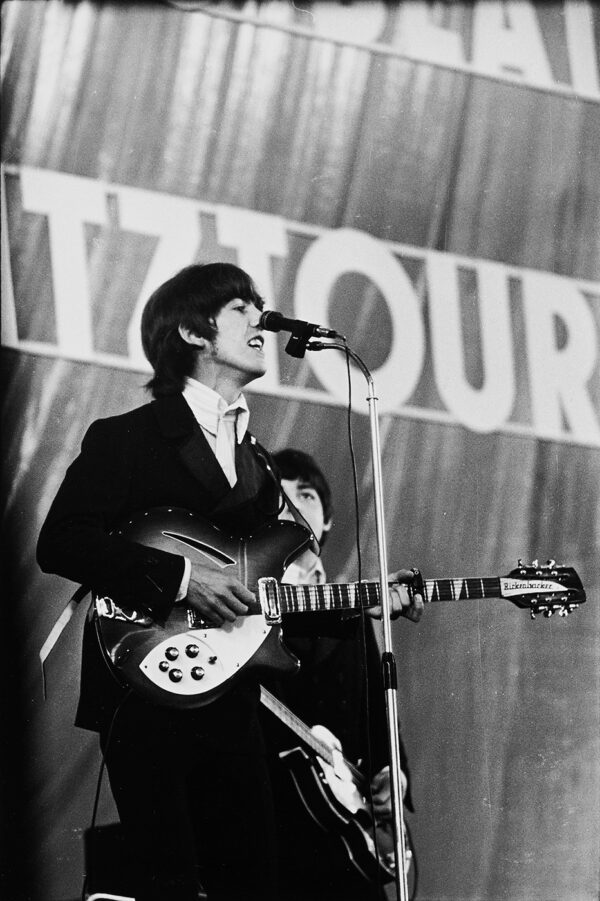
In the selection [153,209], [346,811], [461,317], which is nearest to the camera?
[346,811]

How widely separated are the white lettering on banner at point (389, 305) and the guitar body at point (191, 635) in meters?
0.61

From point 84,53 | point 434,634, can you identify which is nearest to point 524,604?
point 434,634

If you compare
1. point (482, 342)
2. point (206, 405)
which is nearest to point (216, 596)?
point (206, 405)

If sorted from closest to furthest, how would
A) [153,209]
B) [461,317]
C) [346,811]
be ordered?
[346,811]
[153,209]
[461,317]

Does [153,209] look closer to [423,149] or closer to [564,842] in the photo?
[423,149]

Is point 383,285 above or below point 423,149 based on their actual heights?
below

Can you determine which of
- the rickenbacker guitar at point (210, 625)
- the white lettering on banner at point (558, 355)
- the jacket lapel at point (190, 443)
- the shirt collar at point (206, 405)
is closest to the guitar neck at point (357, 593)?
the rickenbacker guitar at point (210, 625)

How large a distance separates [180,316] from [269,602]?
96 centimetres

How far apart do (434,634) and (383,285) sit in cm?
115

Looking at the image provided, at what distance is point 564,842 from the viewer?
391 cm

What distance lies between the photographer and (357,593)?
3469 millimetres

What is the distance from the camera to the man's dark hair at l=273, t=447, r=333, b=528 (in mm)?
3801

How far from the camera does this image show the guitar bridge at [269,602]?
3.35 m

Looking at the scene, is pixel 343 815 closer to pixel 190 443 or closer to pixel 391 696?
pixel 391 696
